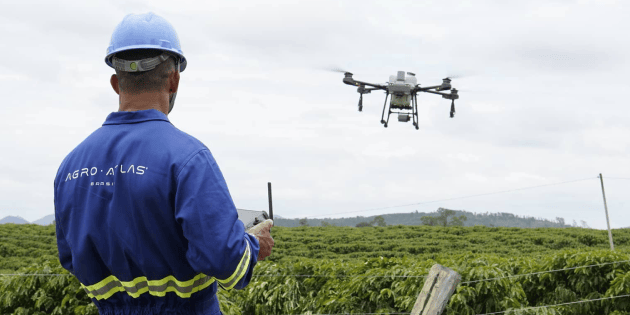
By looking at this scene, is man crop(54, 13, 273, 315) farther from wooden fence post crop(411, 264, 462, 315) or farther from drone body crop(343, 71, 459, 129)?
drone body crop(343, 71, 459, 129)

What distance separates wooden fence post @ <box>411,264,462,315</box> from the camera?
4.91m

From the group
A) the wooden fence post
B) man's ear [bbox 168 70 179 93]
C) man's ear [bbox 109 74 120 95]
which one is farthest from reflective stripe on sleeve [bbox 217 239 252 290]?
the wooden fence post

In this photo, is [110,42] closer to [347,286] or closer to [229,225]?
[229,225]

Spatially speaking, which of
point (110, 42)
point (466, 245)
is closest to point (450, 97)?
point (466, 245)

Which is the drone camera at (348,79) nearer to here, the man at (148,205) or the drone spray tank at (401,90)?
the drone spray tank at (401,90)

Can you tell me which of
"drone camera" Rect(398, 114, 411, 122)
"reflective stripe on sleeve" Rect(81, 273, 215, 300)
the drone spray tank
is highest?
the drone spray tank

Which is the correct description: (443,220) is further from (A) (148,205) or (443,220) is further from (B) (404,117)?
(A) (148,205)

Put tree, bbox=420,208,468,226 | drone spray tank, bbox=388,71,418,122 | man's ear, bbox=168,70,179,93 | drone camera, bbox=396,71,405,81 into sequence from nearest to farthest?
man's ear, bbox=168,70,179,93 < drone spray tank, bbox=388,71,418,122 < drone camera, bbox=396,71,405,81 < tree, bbox=420,208,468,226

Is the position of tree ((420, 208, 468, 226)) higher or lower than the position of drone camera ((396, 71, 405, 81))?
lower

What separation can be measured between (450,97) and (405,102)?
2.95m

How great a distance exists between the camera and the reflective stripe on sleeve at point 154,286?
6.12ft

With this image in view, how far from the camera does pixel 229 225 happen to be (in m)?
1.71

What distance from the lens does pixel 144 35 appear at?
6.23 feet

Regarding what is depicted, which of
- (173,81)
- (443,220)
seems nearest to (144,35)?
(173,81)
